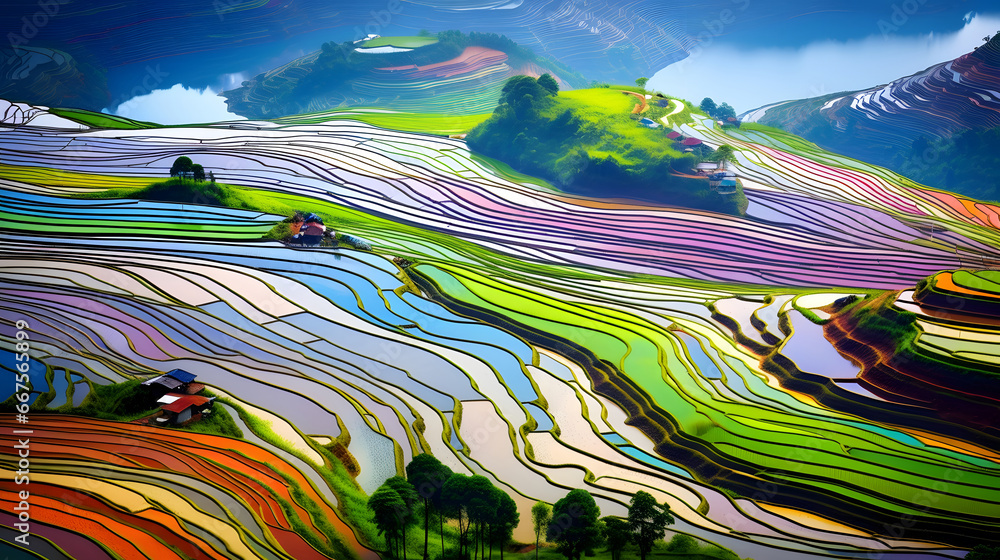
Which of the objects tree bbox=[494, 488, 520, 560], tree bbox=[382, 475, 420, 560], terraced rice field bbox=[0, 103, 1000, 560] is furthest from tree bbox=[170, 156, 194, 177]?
tree bbox=[494, 488, 520, 560]

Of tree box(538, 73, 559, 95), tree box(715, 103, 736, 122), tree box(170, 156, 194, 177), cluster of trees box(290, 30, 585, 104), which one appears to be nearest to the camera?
tree box(170, 156, 194, 177)

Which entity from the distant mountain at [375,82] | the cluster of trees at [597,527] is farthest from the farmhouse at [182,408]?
the distant mountain at [375,82]

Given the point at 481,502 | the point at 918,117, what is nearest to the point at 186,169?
the point at 481,502

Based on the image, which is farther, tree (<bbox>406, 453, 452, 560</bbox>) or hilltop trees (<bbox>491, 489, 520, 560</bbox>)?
tree (<bbox>406, 453, 452, 560</bbox>)

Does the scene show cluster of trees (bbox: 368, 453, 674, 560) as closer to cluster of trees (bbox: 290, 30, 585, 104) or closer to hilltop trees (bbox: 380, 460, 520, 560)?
hilltop trees (bbox: 380, 460, 520, 560)

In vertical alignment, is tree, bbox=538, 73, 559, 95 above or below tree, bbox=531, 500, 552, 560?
above

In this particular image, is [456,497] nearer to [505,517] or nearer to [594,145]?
[505,517]
